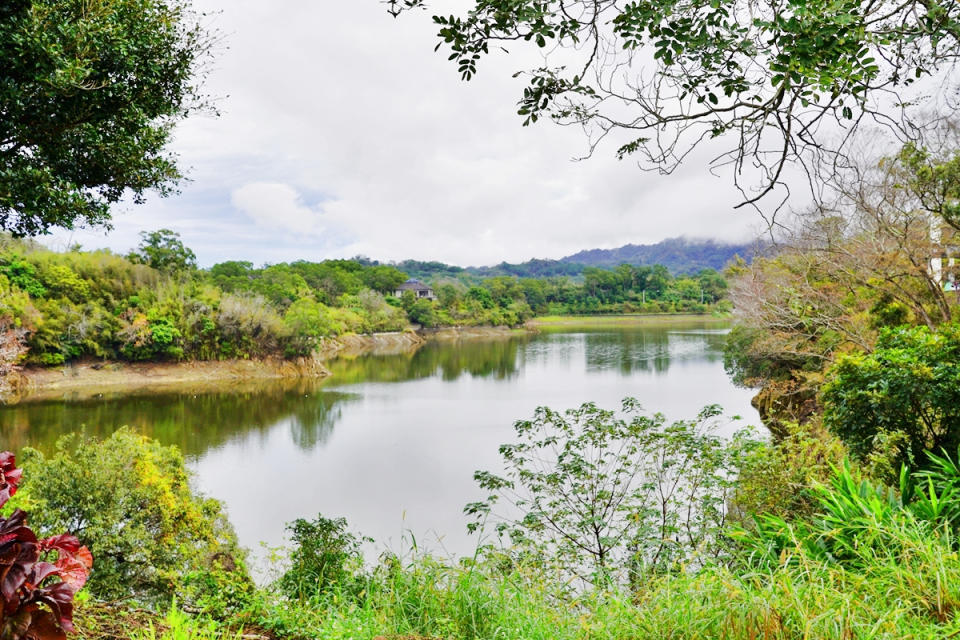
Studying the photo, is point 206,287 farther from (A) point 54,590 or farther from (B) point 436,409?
(A) point 54,590

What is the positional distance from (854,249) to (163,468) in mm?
8844

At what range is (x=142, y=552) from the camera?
4.73m

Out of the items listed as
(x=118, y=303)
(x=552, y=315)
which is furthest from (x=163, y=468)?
(x=552, y=315)

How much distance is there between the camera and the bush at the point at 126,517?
15.1 feet

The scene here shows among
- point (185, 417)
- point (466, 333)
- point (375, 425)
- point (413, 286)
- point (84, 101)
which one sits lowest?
point (375, 425)

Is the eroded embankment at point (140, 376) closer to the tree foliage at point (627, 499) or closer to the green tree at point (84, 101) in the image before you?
the green tree at point (84, 101)

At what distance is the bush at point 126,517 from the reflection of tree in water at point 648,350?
18.3 metres

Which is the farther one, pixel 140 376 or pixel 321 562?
pixel 140 376

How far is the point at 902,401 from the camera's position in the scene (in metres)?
3.27

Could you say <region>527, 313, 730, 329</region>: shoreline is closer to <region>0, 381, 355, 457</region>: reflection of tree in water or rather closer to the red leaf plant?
<region>0, 381, 355, 457</region>: reflection of tree in water

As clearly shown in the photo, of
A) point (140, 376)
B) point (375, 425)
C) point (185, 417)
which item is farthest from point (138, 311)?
point (375, 425)

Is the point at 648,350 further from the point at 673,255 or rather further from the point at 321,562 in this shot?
the point at 673,255

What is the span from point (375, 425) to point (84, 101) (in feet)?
37.3

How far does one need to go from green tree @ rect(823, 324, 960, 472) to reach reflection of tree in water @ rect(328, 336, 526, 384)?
18857 millimetres
